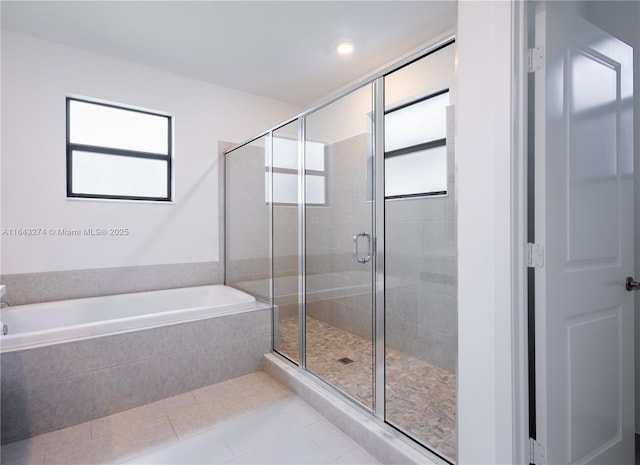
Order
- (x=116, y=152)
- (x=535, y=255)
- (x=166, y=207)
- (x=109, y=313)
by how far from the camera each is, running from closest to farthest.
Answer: (x=535, y=255) → (x=109, y=313) → (x=116, y=152) → (x=166, y=207)

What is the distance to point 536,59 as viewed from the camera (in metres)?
1.23

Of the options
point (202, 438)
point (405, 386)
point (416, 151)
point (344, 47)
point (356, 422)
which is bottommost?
point (202, 438)

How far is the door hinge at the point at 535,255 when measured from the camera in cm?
122

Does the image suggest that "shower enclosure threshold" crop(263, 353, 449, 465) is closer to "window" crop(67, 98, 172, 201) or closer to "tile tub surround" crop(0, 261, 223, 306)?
"tile tub surround" crop(0, 261, 223, 306)

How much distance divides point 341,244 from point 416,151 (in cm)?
81

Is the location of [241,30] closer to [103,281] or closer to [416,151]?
→ [416,151]

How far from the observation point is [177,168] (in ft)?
11.0

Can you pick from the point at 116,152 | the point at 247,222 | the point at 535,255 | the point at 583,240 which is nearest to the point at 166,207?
the point at 116,152

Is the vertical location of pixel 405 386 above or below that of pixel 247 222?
below

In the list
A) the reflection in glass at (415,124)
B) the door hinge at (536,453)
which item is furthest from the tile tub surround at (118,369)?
the door hinge at (536,453)

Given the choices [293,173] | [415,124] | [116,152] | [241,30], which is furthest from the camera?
[116,152]

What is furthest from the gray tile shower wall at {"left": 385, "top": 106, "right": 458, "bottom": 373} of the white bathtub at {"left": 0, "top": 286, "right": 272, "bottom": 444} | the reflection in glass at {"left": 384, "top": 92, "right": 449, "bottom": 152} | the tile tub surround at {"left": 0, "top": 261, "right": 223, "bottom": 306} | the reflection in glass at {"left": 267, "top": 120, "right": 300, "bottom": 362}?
the tile tub surround at {"left": 0, "top": 261, "right": 223, "bottom": 306}

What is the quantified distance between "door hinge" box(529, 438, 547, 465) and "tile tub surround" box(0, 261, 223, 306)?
117 inches

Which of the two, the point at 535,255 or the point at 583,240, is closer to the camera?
the point at 535,255
